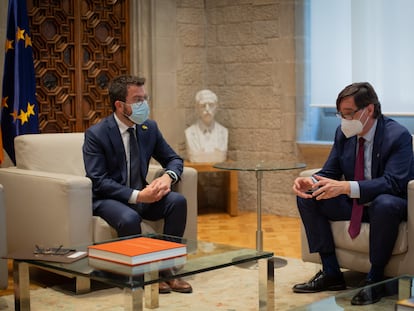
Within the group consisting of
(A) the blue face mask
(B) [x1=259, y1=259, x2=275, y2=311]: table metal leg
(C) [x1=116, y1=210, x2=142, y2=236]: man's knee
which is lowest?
(B) [x1=259, y1=259, x2=275, y2=311]: table metal leg

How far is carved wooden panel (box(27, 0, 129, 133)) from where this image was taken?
20.9 feet

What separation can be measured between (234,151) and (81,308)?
3.52m

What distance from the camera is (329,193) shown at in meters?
4.12

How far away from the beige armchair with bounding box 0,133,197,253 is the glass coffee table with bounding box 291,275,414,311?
175 centimetres

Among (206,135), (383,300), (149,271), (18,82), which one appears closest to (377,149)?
(383,300)

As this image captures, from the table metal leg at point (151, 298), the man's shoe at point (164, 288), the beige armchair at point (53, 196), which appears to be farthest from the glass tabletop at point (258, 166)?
the table metal leg at point (151, 298)

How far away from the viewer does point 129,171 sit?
457 cm

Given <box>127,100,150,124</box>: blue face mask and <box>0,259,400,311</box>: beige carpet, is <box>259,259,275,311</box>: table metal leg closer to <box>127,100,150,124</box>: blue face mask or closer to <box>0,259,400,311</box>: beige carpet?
<box>0,259,400,311</box>: beige carpet

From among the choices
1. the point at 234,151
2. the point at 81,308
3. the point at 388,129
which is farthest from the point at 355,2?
the point at 81,308

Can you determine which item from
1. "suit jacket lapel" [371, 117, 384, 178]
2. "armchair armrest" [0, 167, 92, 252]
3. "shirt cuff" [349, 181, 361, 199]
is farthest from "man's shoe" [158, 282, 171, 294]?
"suit jacket lapel" [371, 117, 384, 178]

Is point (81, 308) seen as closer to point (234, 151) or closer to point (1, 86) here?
point (1, 86)

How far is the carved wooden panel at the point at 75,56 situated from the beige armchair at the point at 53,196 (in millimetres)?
1594

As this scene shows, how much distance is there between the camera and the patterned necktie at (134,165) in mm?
4566

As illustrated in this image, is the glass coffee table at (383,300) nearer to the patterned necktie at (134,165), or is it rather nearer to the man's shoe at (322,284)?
the man's shoe at (322,284)
